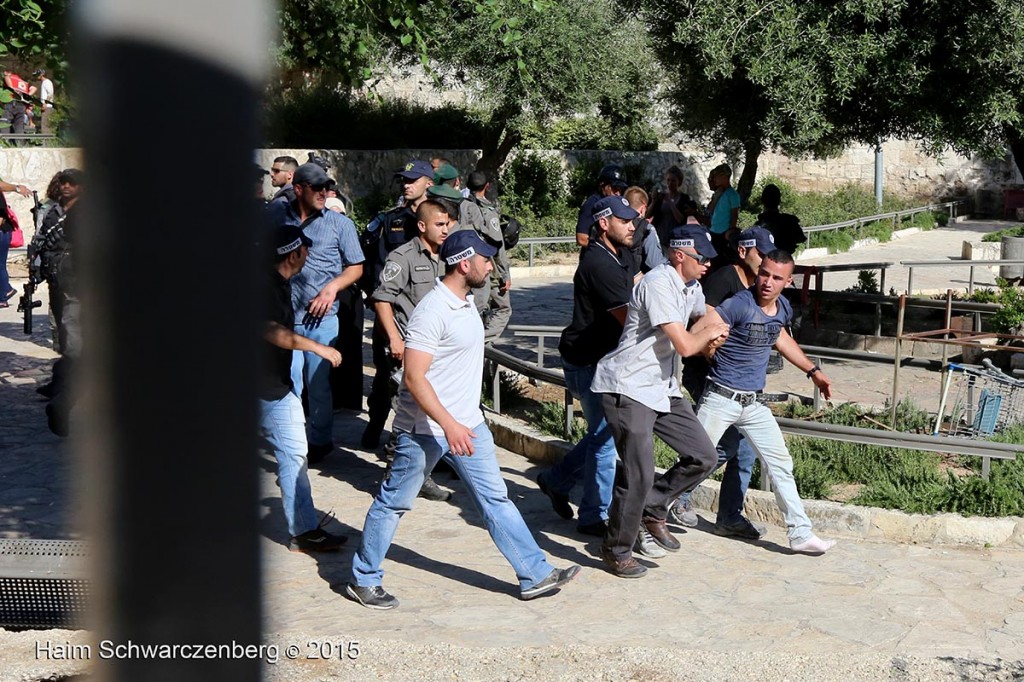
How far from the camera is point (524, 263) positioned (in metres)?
20.6

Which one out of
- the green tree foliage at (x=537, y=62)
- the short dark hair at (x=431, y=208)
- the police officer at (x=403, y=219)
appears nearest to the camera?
the short dark hair at (x=431, y=208)

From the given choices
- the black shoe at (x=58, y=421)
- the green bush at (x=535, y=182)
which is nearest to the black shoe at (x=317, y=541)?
the black shoe at (x=58, y=421)

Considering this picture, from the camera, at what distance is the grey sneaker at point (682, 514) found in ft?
22.4

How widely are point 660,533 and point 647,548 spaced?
0.40 feet

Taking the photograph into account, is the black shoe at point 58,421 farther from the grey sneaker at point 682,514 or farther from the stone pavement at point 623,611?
the grey sneaker at point 682,514

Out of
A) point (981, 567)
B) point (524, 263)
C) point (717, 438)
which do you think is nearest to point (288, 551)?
point (717, 438)

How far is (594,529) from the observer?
6.63m

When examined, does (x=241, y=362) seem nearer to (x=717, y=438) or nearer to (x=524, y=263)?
(x=717, y=438)

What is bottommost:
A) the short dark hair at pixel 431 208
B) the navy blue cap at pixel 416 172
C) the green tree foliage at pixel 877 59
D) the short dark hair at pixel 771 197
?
the short dark hair at pixel 431 208

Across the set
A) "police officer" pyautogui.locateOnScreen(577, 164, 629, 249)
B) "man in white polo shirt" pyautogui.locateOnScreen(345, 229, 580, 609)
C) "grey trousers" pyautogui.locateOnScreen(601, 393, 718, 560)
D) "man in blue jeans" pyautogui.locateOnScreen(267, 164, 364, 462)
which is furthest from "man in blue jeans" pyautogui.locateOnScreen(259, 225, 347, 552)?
"police officer" pyautogui.locateOnScreen(577, 164, 629, 249)

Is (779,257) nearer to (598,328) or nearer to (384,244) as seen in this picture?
(598,328)

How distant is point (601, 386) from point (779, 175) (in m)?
28.3

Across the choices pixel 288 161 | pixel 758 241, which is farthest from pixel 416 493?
pixel 288 161

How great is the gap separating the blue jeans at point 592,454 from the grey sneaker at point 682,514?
17.6 inches
